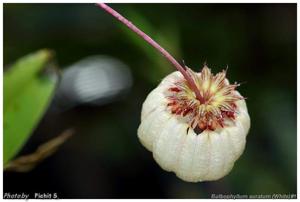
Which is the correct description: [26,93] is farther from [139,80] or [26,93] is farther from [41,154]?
[139,80]

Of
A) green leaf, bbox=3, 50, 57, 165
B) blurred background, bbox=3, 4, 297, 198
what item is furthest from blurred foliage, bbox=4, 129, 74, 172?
blurred background, bbox=3, 4, 297, 198

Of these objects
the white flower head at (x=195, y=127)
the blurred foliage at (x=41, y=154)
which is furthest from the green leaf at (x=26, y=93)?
the white flower head at (x=195, y=127)

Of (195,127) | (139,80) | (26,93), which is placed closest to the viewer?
(195,127)

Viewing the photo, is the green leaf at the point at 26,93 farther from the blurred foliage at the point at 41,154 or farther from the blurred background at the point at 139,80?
the blurred background at the point at 139,80

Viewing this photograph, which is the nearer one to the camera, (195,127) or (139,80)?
(195,127)

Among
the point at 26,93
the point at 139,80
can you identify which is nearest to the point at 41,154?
the point at 26,93

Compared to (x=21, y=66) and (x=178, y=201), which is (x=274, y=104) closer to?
(x=178, y=201)
